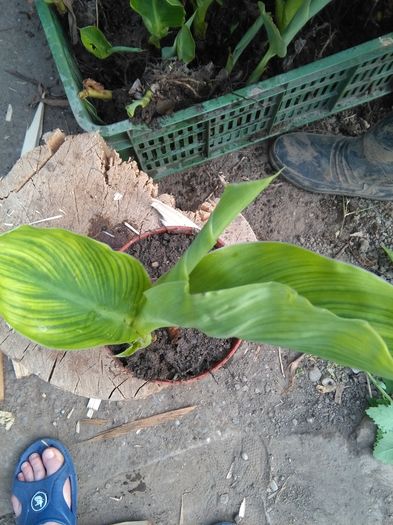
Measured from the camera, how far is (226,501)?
1.32m

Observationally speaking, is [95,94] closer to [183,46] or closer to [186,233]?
[183,46]

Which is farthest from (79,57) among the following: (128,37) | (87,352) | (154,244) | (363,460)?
(363,460)

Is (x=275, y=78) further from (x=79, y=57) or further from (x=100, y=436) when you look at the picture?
(x=100, y=436)

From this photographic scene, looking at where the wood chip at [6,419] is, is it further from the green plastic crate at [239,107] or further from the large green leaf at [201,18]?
the large green leaf at [201,18]

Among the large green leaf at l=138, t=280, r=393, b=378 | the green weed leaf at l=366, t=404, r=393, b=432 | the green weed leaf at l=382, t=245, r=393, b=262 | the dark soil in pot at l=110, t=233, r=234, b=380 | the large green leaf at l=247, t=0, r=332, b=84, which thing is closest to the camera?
the large green leaf at l=138, t=280, r=393, b=378

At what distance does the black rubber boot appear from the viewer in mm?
1403

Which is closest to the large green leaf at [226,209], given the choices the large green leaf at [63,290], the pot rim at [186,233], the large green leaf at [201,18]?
the large green leaf at [63,290]

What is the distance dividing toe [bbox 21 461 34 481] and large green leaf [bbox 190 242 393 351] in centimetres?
104

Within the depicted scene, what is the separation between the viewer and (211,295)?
0.44 m

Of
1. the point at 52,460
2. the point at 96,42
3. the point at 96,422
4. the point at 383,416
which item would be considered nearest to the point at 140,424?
the point at 96,422

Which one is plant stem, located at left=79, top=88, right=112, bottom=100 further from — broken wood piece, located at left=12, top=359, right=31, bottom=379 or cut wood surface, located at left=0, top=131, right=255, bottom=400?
broken wood piece, located at left=12, top=359, right=31, bottom=379

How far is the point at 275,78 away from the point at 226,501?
114 centimetres

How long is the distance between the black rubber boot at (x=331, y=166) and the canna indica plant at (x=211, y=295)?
0.84 metres

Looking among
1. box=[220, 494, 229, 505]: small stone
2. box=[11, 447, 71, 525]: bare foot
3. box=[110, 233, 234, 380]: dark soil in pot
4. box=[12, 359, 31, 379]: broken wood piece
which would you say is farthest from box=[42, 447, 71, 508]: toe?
box=[110, 233, 234, 380]: dark soil in pot
